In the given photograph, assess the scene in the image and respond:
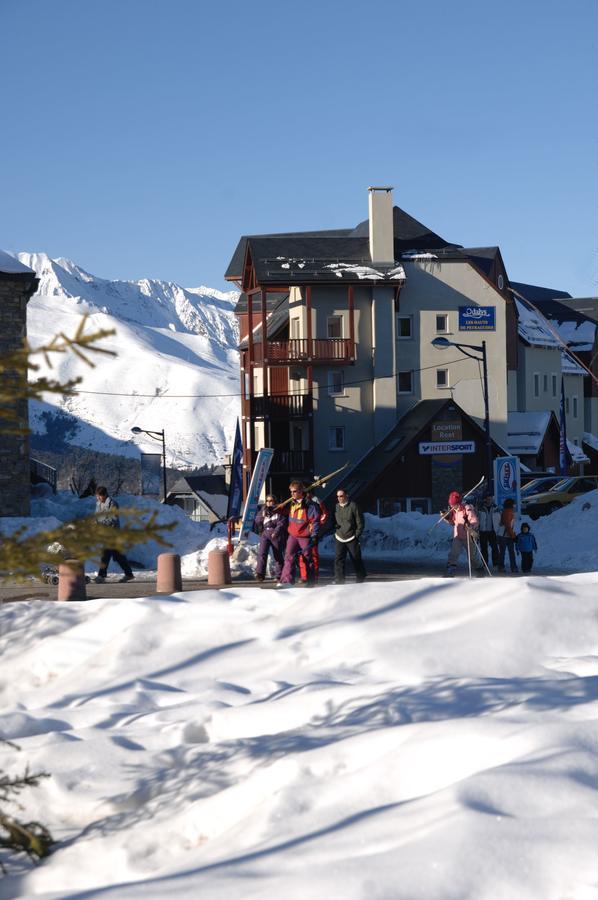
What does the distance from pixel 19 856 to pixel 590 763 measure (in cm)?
360

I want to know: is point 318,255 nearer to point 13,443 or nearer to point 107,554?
point 13,443

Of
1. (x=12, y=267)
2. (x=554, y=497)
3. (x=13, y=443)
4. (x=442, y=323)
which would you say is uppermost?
(x=442, y=323)

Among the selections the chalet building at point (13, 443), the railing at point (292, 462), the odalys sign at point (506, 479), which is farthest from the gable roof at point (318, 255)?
the odalys sign at point (506, 479)

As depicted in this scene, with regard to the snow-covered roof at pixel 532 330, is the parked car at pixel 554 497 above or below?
below

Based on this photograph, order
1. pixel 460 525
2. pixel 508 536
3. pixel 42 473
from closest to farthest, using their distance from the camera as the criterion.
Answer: pixel 460 525
pixel 508 536
pixel 42 473

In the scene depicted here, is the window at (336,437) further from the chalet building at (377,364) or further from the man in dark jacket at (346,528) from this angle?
the man in dark jacket at (346,528)

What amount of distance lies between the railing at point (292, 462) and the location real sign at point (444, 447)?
460 centimetres

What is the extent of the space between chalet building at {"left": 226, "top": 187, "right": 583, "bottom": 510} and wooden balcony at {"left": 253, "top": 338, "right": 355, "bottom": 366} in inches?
2.1

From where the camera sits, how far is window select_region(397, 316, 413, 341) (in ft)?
169

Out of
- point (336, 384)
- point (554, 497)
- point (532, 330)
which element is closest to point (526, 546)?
point (554, 497)

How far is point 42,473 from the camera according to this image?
50719 mm

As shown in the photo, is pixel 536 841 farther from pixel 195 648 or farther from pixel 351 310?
pixel 351 310

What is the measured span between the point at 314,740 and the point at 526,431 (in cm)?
5330

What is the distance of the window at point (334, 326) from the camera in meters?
49.5
